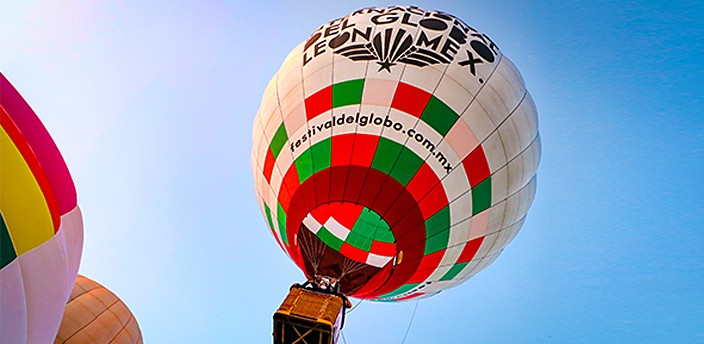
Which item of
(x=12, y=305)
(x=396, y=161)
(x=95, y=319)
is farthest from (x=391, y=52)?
(x=95, y=319)

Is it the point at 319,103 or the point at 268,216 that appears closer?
the point at 319,103

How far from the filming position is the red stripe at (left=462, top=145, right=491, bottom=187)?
4.92 metres

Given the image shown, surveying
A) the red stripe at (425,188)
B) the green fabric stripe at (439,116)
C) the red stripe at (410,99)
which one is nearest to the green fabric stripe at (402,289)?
the red stripe at (425,188)

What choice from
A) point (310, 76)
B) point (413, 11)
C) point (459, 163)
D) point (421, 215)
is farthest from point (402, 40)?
point (421, 215)

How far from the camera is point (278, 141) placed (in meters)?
5.38

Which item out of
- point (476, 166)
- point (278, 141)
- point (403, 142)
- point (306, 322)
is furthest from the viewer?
point (278, 141)

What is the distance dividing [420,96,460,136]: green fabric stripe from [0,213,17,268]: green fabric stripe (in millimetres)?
3403

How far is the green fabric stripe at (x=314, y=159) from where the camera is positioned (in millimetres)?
4961

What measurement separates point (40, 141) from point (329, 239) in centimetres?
339

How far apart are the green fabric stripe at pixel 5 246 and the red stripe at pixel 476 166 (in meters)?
3.69

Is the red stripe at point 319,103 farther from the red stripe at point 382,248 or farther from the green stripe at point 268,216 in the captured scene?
the red stripe at point 382,248

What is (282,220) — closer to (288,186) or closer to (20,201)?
(288,186)

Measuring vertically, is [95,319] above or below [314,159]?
below

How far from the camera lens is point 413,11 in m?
5.59
